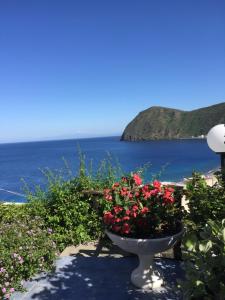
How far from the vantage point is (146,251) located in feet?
12.0

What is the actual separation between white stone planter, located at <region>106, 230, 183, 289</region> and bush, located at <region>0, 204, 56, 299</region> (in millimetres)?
1086

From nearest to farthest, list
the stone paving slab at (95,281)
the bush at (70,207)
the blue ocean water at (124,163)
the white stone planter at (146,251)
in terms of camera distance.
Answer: the white stone planter at (146,251) < the stone paving slab at (95,281) < the bush at (70,207) < the blue ocean water at (124,163)

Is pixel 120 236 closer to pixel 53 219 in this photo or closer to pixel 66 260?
pixel 66 260

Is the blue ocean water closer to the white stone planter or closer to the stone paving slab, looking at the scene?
the stone paving slab

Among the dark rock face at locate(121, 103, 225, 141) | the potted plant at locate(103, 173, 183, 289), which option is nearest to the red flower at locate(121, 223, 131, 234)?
the potted plant at locate(103, 173, 183, 289)

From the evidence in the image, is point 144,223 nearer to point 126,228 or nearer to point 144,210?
point 144,210

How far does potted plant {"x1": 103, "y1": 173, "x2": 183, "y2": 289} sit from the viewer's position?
3.66 meters

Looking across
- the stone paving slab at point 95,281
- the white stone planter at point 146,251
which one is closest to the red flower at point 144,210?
the white stone planter at point 146,251

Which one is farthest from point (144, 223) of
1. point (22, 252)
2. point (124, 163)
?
point (124, 163)

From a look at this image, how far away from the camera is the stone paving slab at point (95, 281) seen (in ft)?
12.2

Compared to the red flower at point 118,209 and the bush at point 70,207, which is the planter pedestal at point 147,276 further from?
the bush at point 70,207

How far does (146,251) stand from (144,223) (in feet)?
1.11

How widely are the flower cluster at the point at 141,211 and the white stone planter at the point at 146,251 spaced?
0.13 meters

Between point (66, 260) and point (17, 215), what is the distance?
1127 mm
